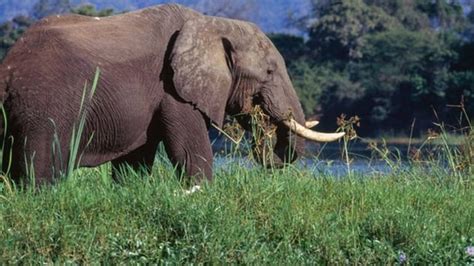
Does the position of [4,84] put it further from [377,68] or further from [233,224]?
[377,68]

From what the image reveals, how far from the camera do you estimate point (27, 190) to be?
7324 mm

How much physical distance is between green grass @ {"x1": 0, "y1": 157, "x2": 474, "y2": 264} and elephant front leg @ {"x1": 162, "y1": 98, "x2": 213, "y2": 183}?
781 millimetres

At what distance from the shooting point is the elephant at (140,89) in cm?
777

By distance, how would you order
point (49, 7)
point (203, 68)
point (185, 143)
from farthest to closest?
1. point (49, 7)
2. point (203, 68)
3. point (185, 143)

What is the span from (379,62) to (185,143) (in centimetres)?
5738

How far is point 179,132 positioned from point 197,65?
0.49m

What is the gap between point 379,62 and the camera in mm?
65375

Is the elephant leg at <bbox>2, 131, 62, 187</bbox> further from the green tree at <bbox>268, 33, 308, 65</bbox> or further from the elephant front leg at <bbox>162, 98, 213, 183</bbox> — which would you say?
the green tree at <bbox>268, 33, 308, 65</bbox>

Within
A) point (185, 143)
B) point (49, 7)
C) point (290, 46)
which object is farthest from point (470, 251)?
point (49, 7)

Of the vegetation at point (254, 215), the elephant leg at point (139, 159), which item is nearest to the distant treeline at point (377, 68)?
the elephant leg at point (139, 159)

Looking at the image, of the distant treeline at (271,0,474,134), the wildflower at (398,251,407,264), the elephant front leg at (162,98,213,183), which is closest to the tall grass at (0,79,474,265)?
the wildflower at (398,251,407,264)

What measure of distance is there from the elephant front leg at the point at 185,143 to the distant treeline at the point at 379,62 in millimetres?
40638

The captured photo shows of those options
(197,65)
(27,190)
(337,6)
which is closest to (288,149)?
(197,65)

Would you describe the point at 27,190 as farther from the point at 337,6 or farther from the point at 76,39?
the point at 337,6
